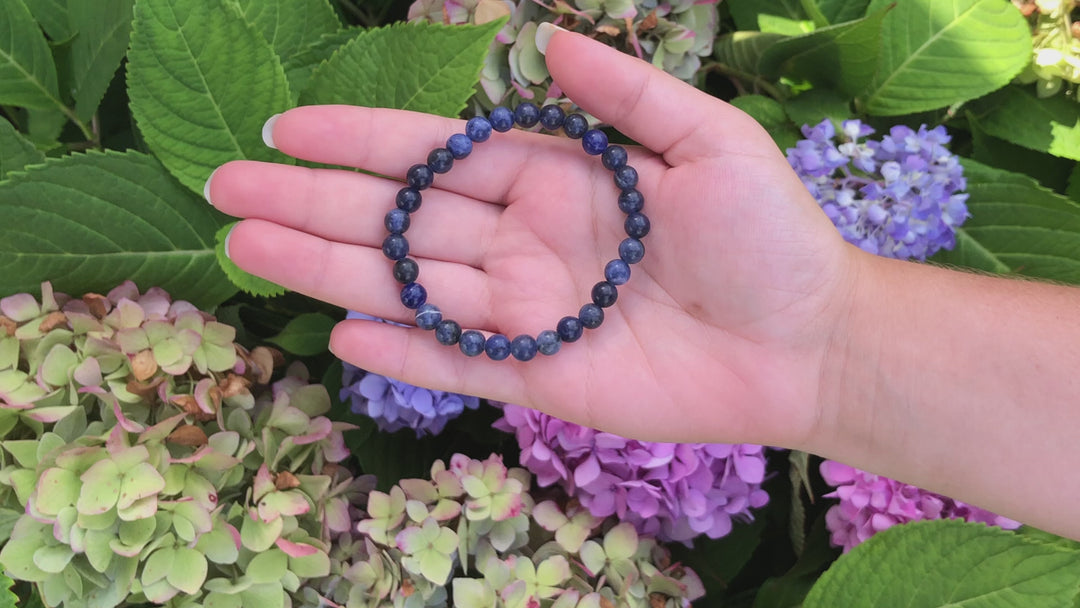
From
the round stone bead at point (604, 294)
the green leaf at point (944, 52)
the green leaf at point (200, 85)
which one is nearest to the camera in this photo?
the green leaf at point (200, 85)

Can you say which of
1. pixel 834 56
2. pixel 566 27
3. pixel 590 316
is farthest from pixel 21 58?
pixel 834 56

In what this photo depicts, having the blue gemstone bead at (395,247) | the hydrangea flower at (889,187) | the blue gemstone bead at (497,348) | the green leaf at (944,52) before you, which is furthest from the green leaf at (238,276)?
the green leaf at (944,52)

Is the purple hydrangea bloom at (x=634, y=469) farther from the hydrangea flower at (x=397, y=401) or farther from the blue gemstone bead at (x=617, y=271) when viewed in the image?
the blue gemstone bead at (x=617, y=271)

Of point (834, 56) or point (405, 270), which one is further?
point (834, 56)

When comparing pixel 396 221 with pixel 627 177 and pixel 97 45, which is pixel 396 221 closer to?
Answer: pixel 627 177

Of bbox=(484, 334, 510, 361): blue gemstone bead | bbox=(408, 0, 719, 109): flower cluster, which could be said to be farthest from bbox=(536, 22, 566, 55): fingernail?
bbox=(484, 334, 510, 361): blue gemstone bead

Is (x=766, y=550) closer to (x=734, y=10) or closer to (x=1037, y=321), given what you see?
(x=1037, y=321)
